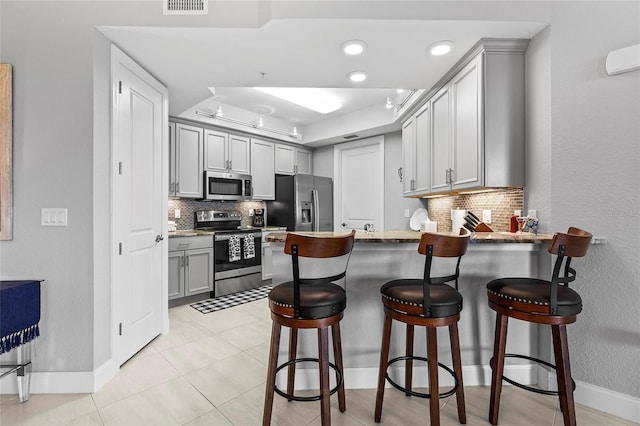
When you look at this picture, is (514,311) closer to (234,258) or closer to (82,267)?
(82,267)

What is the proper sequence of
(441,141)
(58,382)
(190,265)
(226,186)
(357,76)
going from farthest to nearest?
(226,186)
(190,265)
(441,141)
(357,76)
(58,382)

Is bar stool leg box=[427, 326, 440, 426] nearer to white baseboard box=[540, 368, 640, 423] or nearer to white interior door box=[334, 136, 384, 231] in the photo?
white baseboard box=[540, 368, 640, 423]

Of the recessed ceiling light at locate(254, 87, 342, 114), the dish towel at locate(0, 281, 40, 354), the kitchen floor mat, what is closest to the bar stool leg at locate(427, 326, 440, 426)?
the dish towel at locate(0, 281, 40, 354)

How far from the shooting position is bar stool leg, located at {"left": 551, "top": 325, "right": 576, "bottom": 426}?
4.87 ft

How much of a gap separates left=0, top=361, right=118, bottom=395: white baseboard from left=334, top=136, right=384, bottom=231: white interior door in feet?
12.8

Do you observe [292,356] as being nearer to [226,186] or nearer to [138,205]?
[138,205]

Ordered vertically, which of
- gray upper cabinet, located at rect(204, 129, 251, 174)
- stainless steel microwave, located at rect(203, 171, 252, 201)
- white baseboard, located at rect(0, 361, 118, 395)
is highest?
gray upper cabinet, located at rect(204, 129, 251, 174)

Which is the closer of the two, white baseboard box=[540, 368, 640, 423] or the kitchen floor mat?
white baseboard box=[540, 368, 640, 423]

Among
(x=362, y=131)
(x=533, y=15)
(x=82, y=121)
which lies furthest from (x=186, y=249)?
(x=533, y=15)

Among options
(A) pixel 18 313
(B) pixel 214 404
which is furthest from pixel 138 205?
(B) pixel 214 404

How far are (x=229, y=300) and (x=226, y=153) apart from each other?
2081 millimetres

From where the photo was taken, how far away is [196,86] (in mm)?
2875

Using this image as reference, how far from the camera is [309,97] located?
434 centimetres

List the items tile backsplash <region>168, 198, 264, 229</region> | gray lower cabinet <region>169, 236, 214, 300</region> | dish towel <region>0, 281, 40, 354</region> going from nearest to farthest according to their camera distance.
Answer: dish towel <region>0, 281, 40, 354</region>
gray lower cabinet <region>169, 236, 214, 300</region>
tile backsplash <region>168, 198, 264, 229</region>
